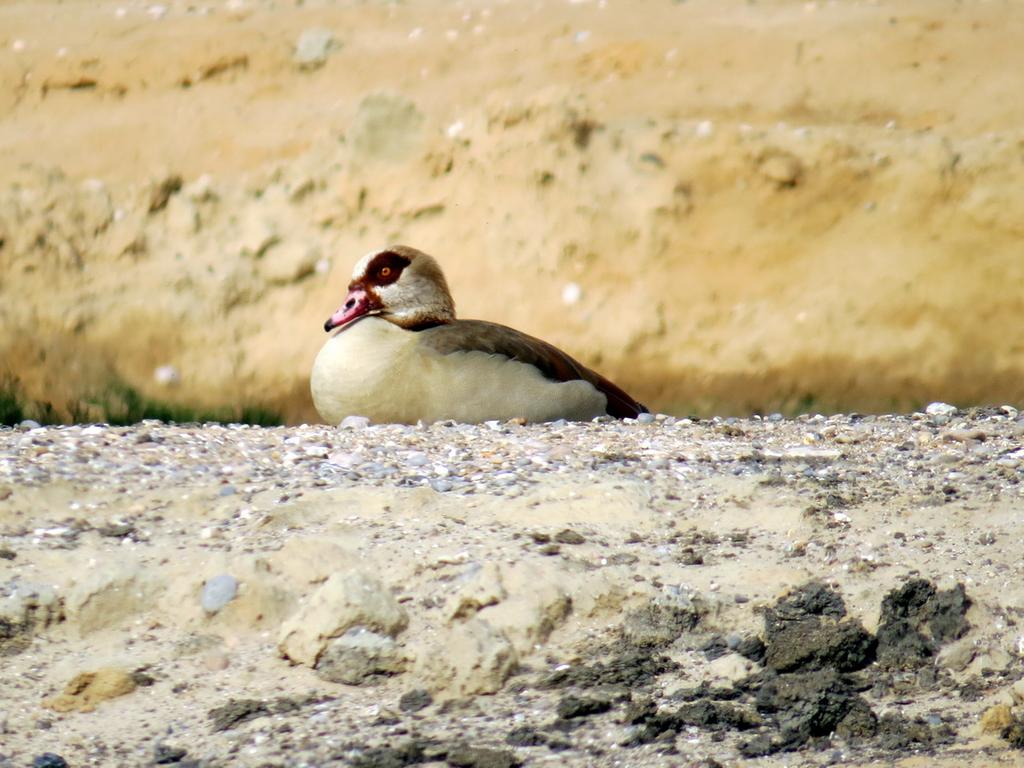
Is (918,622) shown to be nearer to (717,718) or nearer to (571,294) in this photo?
(717,718)

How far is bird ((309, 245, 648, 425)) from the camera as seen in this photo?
8133mm

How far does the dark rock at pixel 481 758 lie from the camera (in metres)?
4.21

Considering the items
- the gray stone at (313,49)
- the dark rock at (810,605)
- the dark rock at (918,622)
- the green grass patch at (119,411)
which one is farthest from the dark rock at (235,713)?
the gray stone at (313,49)

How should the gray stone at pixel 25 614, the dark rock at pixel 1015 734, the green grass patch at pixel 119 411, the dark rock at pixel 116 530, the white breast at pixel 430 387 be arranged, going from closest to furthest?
1. the dark rock at pixel 1015 734
2. the gray stone at pixel 25 614
3. the dark rock at pixel 116 530
4. the white breast at pixel 430 387
5. the green grass patch at pixel 119 411

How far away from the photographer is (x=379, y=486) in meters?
5.98

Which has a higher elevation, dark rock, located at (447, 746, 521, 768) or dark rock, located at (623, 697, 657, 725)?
dark rock, located at (623, 697, 657, 725)

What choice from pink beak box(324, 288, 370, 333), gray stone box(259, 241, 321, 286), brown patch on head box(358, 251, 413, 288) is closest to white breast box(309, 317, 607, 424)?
pink beak box(324, 288, 370, 333)

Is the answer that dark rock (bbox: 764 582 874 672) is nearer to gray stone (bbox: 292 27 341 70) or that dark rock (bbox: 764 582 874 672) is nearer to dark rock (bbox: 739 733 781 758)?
dark rock (bbox: 739 733 781 758)

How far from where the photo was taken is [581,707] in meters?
4.50

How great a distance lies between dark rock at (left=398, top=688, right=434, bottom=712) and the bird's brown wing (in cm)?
371

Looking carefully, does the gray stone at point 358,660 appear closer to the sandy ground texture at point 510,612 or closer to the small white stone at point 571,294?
the sandy ground texture at point 510,612

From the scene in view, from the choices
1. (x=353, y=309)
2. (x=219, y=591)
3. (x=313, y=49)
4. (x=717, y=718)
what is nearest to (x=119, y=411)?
(x=353, y=309)

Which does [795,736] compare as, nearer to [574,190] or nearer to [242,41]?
[574,190]

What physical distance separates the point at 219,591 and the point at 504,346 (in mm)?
3450
